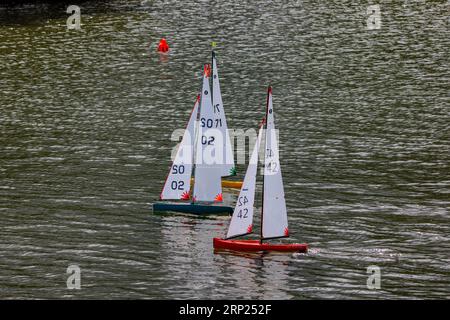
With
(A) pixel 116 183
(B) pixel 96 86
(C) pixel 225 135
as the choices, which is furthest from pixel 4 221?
(B) pixel 96 86

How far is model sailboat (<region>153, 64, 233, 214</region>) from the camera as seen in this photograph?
8275cm

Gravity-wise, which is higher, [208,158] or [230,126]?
[230,126]

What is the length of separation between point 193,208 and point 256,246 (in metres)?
10.0

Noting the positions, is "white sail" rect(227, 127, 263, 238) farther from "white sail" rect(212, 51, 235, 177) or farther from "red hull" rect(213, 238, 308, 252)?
"white sail" rect(212, 51, 235, 177)

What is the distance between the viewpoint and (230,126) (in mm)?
109125

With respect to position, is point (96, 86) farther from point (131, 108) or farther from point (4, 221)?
point (4, 221)

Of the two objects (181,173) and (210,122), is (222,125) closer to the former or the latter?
(210,122)

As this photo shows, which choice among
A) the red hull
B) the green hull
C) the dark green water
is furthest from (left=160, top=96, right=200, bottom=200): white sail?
the red hull

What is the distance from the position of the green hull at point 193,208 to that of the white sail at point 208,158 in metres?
→ 0.72

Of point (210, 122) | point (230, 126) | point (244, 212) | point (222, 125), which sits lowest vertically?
point (244, 212)

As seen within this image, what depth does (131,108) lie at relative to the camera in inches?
4594

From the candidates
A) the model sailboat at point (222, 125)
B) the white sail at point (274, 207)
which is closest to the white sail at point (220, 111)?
the model sailboat at point (222, 125)

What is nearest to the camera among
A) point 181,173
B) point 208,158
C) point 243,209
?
point 243,209

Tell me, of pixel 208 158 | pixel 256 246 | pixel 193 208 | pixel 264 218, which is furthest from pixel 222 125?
pixel 256 246
